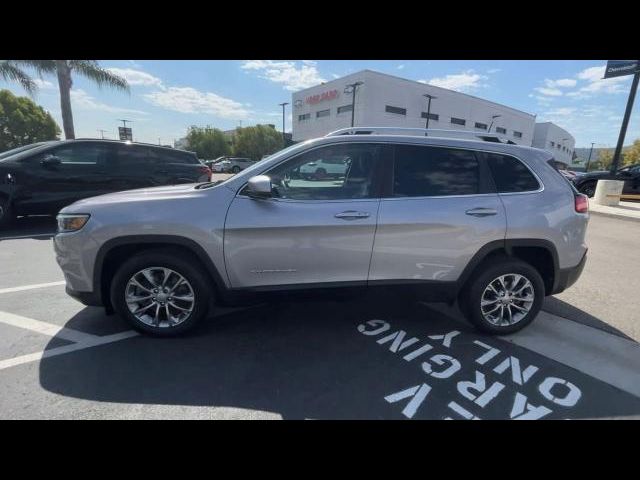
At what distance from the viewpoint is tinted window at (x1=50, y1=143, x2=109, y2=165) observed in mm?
6543

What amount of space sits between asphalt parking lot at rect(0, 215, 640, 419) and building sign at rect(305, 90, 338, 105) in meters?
45.0

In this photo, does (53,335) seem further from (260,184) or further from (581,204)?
(581,204)

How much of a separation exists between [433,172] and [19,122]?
52536 mm

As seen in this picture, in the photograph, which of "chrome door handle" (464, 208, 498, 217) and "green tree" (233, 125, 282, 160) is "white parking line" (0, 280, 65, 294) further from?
"green tree" (233, 125, 282, 160)

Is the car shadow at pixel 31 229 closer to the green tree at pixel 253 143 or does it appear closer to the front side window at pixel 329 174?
the front side window at pixel 329 174

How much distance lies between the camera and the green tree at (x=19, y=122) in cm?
3853

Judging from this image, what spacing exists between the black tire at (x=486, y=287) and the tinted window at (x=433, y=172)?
732 mm

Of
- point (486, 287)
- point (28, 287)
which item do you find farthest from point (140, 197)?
point (486, 287)

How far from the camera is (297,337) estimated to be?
10.3 feet

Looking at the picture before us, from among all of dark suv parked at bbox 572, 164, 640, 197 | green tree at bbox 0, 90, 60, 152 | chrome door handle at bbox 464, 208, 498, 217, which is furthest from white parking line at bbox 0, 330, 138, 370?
green tree at bbox 0, 90, 60, 152

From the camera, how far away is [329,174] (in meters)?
3.10
